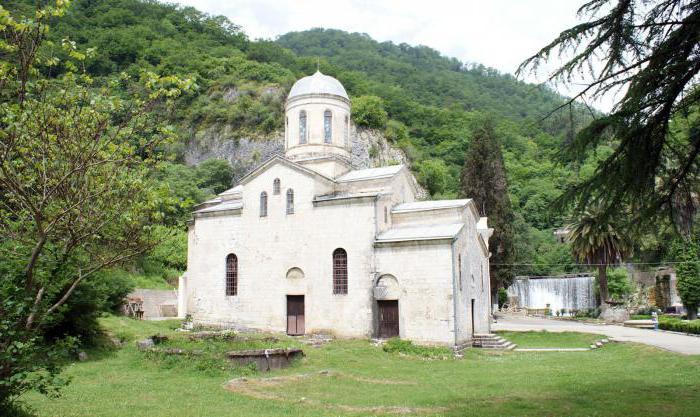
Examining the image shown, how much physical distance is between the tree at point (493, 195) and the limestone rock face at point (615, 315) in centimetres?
677

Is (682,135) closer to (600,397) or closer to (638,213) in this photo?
(638,213)

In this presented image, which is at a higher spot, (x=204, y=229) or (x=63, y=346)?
(x=204, y=229)

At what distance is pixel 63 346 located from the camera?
22.2 ft

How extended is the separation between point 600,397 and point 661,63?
23.9 feet

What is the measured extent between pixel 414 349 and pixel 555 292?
34.0 metres

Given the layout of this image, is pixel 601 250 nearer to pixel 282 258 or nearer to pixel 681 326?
pixel 681 326

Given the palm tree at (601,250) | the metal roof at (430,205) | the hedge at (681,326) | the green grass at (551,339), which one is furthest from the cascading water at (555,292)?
the metal roof at (430,205)

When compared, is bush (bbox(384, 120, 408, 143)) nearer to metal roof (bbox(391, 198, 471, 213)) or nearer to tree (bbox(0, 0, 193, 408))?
metal roof (bbox(391, 198, 471, 213))

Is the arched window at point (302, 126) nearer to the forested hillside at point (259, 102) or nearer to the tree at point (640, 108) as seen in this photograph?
the forested hillside at point (259, 102)

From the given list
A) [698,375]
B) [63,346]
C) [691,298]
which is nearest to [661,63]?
[63,346]

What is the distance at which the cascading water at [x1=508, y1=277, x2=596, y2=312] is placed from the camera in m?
46.4

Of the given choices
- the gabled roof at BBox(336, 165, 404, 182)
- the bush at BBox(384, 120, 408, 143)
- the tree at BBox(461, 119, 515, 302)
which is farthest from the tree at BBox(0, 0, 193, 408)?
the bush at BBox(384, 120, 408, 143)

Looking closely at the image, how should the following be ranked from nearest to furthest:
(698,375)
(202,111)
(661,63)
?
(661,63) < (698,375) < (202,111)

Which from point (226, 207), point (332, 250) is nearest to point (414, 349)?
point (332, 250)
